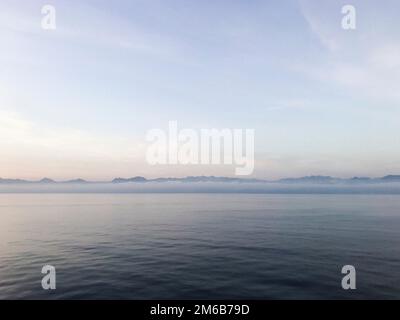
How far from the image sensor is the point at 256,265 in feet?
132

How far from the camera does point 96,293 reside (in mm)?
29078

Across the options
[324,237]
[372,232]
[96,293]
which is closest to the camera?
[96,293]

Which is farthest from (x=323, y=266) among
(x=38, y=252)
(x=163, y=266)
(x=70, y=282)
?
(x=38, y=252)

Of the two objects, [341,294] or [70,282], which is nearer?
[341,294]

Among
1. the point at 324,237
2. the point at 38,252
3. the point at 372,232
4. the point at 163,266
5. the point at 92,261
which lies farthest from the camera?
the point at 372,232

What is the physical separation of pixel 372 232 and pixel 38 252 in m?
71.8

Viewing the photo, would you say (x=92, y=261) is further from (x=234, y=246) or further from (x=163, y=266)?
(x=234, y=246)
